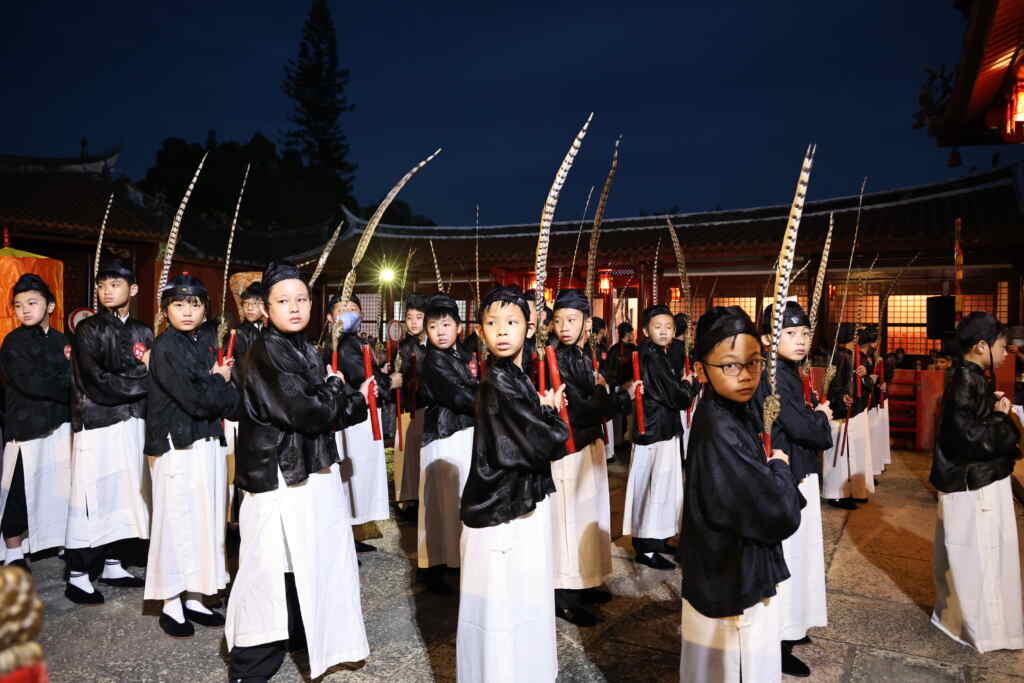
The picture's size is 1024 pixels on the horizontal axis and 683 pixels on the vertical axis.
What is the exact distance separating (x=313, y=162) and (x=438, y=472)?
4666 cm

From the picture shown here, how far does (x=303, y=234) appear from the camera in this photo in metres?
30.7

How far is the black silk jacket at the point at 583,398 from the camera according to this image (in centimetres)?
532

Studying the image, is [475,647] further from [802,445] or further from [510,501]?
[802,445]

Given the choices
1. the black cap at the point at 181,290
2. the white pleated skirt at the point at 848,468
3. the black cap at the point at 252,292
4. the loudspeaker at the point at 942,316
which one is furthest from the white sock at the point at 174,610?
the loudspeaker at the point at 942,316

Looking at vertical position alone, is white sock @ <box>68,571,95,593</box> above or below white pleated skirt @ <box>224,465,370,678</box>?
below

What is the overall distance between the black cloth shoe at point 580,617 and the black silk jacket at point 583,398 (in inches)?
48.1

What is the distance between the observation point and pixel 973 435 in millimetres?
4488

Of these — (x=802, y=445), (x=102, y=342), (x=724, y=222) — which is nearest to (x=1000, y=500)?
(x=802, y=445)

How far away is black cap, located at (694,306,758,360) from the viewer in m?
2.87

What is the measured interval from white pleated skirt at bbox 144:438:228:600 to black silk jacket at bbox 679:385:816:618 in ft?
11.9

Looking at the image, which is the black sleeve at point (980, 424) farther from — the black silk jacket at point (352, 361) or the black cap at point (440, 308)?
the black silk jacket at point (352, 361)

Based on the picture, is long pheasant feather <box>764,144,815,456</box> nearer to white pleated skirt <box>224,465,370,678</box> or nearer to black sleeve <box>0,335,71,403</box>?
white pleated skirt <box>224,465,370,678</box>

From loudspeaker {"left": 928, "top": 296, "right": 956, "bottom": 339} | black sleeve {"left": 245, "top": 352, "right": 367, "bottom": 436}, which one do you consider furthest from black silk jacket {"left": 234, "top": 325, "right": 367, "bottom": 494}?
loudspeaker {"left": 928, "top": 296, "right": 956, "bottom": 339}

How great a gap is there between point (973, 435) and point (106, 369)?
6.48 meters
